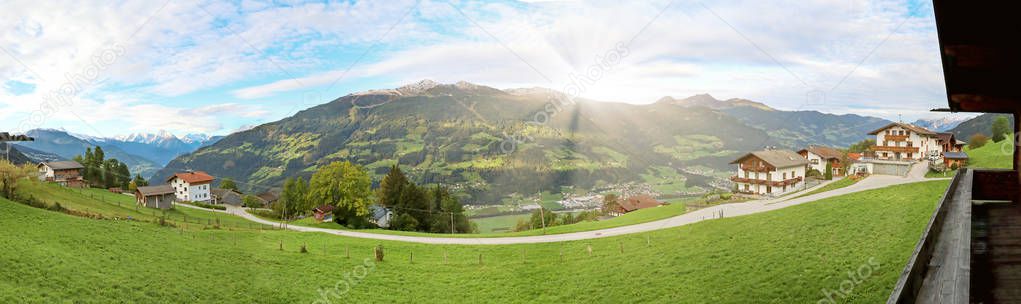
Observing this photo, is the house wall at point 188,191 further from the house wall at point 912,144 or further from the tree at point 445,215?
the house wall at point 912,144

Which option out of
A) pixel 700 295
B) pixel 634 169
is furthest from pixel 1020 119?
pixel 634 169

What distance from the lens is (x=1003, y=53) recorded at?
3.74 m

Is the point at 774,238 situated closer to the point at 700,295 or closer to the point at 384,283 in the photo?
the point at 700,295

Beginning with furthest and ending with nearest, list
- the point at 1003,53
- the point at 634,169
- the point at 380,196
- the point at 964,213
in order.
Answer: the point at 634,169 < the point at 380,196 < the point at 964,213 < the point at 1003,53

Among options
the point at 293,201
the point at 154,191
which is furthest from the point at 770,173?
the point at 154,191

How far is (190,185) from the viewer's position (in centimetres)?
8600

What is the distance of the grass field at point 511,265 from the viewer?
598 inches

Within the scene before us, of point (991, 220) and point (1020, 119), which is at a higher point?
point (1020, 119)

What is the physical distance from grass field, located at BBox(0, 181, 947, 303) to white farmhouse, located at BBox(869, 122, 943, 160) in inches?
1475

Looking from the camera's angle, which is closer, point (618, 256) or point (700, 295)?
point (700, 295)

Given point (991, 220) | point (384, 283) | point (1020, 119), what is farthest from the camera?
point (384, 283)

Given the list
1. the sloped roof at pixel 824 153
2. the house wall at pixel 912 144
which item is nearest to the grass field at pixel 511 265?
the house wall at pixel 912 144

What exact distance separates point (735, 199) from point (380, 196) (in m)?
46.9

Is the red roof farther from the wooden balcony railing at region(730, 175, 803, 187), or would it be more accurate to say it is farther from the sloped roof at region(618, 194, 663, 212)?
the wooden balcony railing at region(730, 175, 803, 187)
